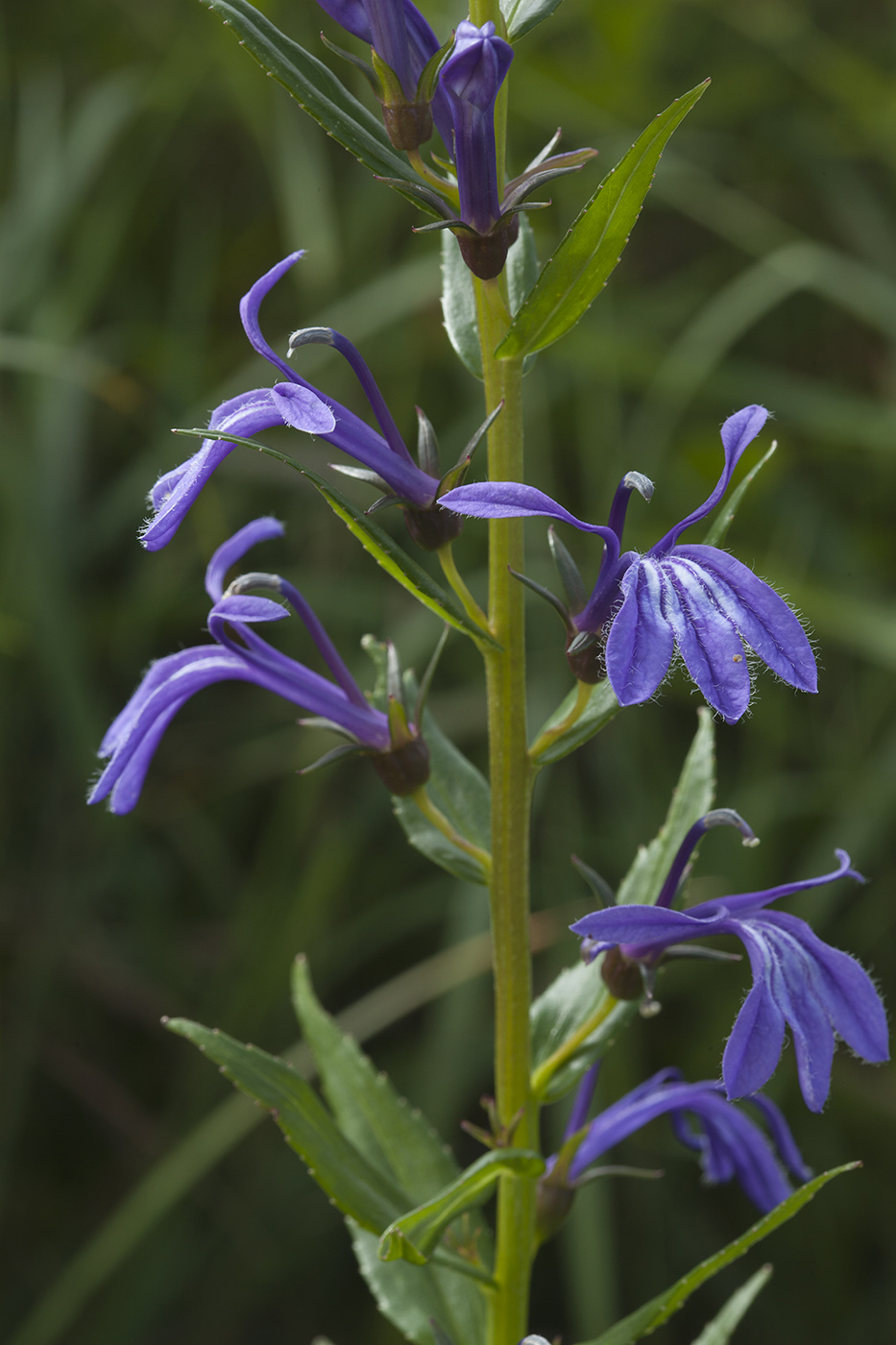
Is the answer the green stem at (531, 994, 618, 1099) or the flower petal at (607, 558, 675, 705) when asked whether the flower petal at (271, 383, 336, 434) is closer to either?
the flower petal at (607, 558, 675, 705)

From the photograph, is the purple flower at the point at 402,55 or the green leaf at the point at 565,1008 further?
the green leaf at the point at 565,1008

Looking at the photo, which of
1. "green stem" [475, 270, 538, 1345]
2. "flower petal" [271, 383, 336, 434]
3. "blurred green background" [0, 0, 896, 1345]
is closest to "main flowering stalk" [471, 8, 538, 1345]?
"green stem" [475, 270, 538, 1345]

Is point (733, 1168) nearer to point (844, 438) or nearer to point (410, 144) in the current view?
point (410, 144)

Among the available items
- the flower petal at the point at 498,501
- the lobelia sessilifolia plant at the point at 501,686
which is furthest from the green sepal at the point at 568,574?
the flower petal at the point at 498,501

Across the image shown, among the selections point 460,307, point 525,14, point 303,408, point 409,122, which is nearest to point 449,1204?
point 303,408

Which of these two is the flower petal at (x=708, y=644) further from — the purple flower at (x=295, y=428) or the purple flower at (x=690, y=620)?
the purple flower at (x=295, y=428)

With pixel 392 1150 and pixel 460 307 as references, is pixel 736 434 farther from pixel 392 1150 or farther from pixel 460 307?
pixel 392 1150
